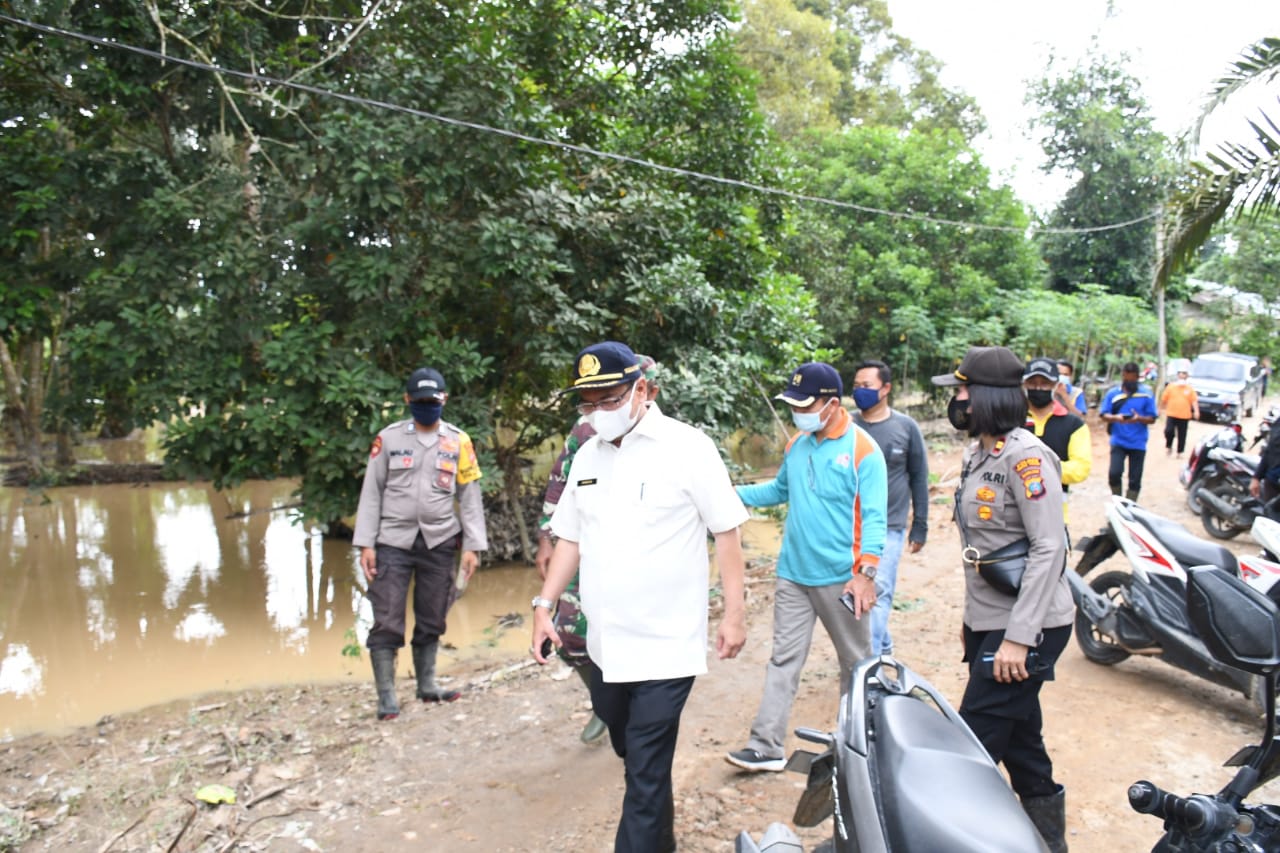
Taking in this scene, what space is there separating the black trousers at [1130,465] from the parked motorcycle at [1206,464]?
0.58 metres

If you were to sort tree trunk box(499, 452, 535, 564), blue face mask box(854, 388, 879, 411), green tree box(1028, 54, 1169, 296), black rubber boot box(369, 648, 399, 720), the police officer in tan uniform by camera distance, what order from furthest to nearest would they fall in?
green tree box(1028, 54, 1169, 296), tree trunk box(499, 452, 535, 564), black rubber boot box(369, 648, 399, 720), the police officer in tan uniform, blue face mask box(854, 388, 879, 411)

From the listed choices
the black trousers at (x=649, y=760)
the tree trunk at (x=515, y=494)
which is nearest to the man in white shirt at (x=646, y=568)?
the black trousers at (x=649, y=760)

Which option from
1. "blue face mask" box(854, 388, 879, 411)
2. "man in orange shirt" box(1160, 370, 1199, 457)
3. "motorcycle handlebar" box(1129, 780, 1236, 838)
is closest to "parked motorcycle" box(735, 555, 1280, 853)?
"motorcycle handlebar" box(1129, 780, 1236, 838)

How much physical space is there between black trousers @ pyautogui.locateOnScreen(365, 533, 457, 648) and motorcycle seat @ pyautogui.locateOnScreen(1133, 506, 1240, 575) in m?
3.83

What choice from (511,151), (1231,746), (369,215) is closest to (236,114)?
(369,215)

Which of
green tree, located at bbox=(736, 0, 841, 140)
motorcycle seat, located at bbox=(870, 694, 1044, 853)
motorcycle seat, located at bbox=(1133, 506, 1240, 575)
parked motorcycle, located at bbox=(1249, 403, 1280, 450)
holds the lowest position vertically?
motorcycle seat, located at bbox=(1133, 506, 1240, 575)

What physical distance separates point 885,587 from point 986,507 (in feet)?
5.72

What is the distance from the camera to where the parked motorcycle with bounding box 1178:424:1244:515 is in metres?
8.75

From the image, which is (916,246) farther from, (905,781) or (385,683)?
(905,781)

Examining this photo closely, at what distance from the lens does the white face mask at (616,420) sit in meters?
2.90

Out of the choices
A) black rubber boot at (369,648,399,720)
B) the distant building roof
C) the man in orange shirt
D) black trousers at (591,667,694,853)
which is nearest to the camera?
black trousers at (591,667,694,853)

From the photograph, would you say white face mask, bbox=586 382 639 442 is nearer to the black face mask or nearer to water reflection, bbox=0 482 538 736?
the black face mask

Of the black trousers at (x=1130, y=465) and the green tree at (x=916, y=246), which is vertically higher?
the green tree at (x=916, y=246)

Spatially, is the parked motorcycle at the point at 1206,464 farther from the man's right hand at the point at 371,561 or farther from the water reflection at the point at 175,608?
the man's right hand at the point at 371,561
